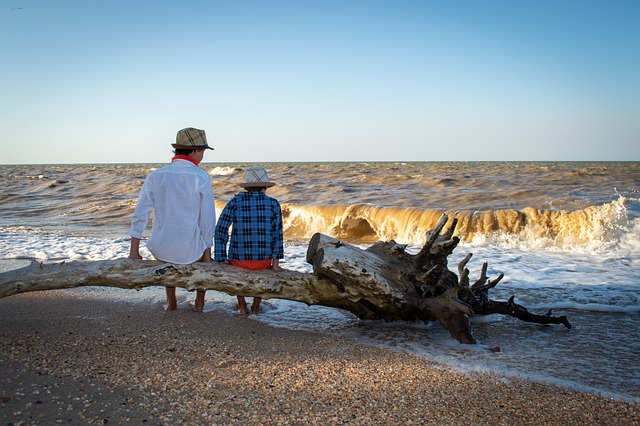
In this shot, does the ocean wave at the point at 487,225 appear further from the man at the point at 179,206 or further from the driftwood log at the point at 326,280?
the man at the point at 179,206

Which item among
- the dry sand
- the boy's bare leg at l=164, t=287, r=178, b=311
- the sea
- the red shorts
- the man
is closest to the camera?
the dry sand

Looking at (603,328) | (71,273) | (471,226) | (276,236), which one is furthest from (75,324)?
(471,226)

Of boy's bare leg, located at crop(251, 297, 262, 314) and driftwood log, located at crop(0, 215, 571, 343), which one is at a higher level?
driftwood log, located at crop(0, 215, 571, 343)

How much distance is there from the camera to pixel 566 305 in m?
5.60

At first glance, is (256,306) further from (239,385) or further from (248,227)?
(239,385)

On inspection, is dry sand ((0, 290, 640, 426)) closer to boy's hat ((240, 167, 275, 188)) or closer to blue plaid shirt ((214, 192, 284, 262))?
blue plaid shirt ((214, 192, 284, 262))

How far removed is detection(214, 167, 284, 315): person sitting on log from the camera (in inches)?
184

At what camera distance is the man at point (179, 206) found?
4.28 meters

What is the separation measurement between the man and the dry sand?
2.30 ft

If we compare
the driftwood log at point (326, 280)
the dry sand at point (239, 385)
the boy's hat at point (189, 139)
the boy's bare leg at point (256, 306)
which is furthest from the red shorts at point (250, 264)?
the boy's hat at point (189, 139)

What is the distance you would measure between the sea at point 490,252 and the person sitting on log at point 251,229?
0.66 metres

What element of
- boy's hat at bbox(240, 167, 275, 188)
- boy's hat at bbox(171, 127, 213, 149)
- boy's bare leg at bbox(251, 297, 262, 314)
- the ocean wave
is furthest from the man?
the ocean wave

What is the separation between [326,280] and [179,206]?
142cm

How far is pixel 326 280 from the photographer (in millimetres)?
4281
